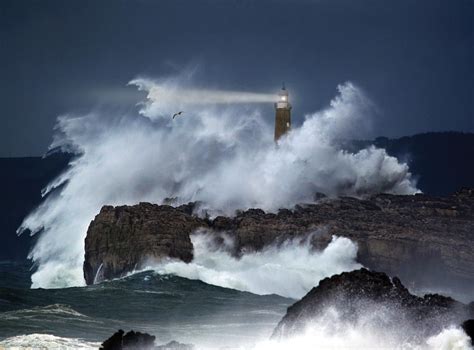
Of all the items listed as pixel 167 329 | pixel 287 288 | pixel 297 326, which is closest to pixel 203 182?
pixel 287 288

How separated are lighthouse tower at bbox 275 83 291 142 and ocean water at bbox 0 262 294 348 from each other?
25.3 m

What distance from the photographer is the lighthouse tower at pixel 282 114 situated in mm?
72000

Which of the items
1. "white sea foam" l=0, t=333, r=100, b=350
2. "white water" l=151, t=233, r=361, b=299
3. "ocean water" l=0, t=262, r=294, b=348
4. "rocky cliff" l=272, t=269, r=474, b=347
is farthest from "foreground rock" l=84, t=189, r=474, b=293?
"rocky cliff" l=272, t=269, r=474, b=347

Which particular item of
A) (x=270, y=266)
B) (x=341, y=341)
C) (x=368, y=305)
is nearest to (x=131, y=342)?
(x=341, y=341)

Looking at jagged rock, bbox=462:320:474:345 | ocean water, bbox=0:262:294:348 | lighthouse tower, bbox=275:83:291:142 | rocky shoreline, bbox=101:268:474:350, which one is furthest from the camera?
lighthouse tower, bbox=275:83:291:142

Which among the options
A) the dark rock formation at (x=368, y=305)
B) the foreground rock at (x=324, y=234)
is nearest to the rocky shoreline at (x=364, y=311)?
Result: the dark rock formation at (x=368, y=305)

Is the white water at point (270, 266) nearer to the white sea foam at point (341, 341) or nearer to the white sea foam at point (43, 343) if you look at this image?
the white sea foam at point (43, 343)

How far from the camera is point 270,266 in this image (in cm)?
5131

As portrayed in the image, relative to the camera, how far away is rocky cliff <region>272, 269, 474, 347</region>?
22797 mm

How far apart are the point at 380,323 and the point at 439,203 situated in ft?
133

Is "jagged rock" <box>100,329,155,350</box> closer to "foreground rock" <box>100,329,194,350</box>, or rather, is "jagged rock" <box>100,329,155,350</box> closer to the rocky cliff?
"foreground rock" <box>100,329,194,350</box>

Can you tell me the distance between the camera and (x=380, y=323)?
75.7ft

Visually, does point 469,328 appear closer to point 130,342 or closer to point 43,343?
point 130,342

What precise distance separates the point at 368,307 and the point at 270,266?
28.0m
